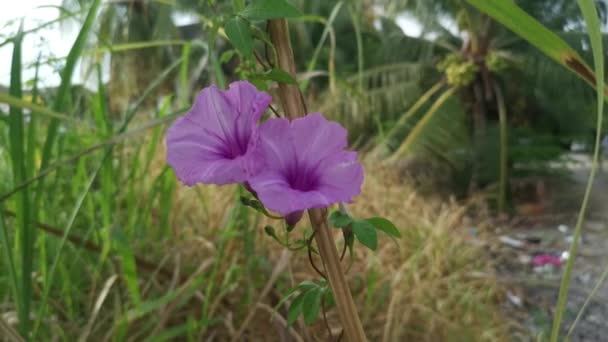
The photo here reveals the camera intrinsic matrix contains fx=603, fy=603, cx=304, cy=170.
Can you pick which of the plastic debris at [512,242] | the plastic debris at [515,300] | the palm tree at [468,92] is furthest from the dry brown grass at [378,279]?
the palm tree at [468,92]

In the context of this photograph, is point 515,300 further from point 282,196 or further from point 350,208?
point 282,196

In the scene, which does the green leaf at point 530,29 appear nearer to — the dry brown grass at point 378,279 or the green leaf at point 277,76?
the green leaf at point 277,76

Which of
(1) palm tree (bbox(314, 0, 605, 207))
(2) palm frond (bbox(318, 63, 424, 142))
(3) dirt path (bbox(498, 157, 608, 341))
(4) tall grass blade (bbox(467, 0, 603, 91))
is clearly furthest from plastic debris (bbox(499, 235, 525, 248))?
(4) tall grass blade (bbox(467, 0, 603, 91))

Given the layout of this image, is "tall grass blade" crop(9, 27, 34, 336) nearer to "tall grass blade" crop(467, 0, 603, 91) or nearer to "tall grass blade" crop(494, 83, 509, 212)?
"tall grass blade" crop(467, 0, 603, 91)

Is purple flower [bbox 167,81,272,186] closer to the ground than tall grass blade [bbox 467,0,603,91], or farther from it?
closer to the ground

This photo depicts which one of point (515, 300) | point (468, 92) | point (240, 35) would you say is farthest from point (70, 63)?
point (468, 92)

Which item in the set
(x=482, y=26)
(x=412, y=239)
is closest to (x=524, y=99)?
(x=482, y=26)
